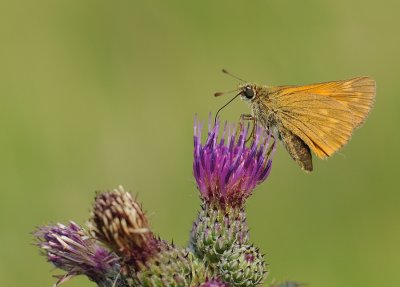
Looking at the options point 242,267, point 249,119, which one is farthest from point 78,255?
point 249,119

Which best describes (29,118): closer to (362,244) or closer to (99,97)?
(99,97)

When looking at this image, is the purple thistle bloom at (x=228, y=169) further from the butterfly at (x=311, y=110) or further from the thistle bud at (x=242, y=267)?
the butterfly at (x=311, y=110)

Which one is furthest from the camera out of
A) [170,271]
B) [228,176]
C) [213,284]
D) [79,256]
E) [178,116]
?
[178,116]

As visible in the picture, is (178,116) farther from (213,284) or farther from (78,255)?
(213,284)

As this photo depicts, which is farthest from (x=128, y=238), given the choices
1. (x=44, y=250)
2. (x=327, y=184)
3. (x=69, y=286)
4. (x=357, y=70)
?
(x=357, y=70)

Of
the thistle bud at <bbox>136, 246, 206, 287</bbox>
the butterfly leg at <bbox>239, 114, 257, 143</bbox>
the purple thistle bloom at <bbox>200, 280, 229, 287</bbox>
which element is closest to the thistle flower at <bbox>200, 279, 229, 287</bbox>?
the purple thistle bloom at <bbox>200, 280, 229, 287</bbox>

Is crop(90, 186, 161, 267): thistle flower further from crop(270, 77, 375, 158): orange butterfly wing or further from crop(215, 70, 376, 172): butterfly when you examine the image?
crop(270, 77, 375, 158): orange butterfly wing
